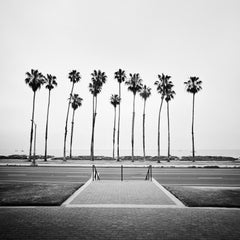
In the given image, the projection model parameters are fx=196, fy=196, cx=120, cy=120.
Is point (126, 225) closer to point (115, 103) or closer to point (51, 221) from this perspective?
point (51, 221)

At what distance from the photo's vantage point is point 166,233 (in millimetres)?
5645

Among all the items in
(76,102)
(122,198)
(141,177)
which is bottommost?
(141,177)

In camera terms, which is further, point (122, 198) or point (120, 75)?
point (120, 75)

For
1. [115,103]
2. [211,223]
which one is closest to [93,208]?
[211,223]

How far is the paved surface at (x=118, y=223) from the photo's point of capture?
5.53 m

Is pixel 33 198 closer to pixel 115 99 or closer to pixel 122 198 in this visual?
pixel 122 198

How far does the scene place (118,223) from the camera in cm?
642

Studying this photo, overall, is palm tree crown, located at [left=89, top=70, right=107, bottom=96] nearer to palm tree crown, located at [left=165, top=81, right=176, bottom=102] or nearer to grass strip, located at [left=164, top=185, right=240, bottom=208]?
palm tree crown, located at [left=165, top=81, right=176, bottom=102]

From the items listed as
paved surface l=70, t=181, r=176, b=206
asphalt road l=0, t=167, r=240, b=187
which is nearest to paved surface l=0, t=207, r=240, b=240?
paved surface l=70, t=181, r=176, b=206

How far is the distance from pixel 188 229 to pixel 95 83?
134 ft

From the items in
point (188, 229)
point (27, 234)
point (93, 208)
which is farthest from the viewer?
point (93, 208)

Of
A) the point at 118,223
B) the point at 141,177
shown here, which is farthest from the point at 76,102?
the point at 118,223

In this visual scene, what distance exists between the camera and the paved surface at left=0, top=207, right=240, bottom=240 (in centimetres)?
553

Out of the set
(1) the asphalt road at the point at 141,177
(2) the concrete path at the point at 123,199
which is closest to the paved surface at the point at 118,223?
(2) the concrete path at the point at 123,199
